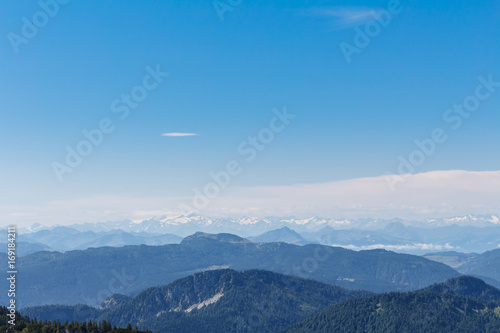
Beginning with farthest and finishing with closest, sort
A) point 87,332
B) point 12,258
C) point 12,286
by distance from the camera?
point 87,332 < point 12,258 < point 12,286

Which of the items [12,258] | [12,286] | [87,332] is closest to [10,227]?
[12,258]

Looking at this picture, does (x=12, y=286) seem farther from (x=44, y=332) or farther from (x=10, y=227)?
(x=44, y=332)

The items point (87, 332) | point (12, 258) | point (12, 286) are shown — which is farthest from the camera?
point (87, 332)

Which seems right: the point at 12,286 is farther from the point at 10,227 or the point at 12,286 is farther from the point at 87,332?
the point at 87,332

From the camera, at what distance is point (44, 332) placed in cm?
19925

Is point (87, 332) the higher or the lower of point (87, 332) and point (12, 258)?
the lower

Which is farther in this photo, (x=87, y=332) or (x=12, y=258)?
(x=87, y=332)

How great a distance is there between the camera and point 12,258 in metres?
151

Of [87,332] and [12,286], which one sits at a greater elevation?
[12,286]

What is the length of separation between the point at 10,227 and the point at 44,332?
→ 225 ft

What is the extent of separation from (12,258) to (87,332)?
56.4 meters

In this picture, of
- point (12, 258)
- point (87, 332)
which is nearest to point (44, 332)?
point (87, 332)

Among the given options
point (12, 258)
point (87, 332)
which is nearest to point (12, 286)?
point (12, 258)

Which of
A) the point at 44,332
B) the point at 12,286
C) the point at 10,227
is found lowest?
the point at 44,332
